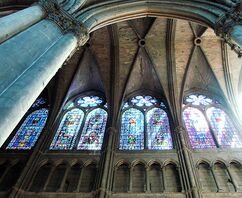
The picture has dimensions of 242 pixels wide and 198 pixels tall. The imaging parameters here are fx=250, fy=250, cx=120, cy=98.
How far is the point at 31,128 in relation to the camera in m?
11.5

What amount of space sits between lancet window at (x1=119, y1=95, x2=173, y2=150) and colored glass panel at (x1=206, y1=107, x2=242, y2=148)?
2.08m

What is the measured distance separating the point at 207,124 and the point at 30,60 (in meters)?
8.95

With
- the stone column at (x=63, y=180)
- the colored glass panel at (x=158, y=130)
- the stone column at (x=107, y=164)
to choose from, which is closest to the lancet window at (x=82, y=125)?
the stone column at (x=107, y=164)

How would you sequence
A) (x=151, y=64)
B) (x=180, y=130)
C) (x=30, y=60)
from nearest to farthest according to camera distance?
(x=30, y=60) < (x=180, y=130) < (x=151, y=64)

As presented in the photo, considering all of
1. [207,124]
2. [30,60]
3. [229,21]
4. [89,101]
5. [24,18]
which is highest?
[89,101]

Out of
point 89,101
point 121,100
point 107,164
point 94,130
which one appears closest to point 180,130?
point 107,164

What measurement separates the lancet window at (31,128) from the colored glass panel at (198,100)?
7.53m

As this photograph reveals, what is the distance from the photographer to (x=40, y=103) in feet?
43.8

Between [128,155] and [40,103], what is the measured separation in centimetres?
616

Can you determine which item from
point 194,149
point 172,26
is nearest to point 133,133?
point 194,149

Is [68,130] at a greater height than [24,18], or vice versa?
→ [68,130]

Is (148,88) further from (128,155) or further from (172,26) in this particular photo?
(128,155)

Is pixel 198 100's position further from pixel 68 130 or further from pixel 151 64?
pixel 68 130

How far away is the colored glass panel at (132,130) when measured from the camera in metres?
10.5
